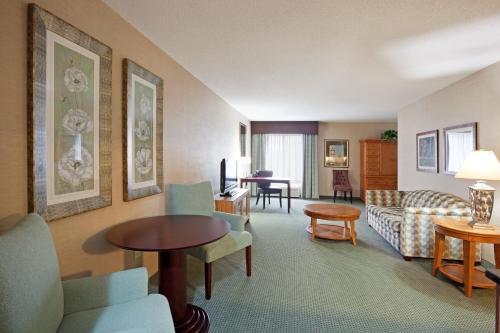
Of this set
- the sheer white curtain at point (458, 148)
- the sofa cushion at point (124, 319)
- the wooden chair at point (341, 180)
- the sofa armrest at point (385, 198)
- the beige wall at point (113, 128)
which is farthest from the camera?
the wooden chair at point (341, 180)

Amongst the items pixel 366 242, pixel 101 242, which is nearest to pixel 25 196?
pixel 101 242

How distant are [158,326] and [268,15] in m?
2.10

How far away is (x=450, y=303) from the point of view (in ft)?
7.21

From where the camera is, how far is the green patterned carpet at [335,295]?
1924 mm

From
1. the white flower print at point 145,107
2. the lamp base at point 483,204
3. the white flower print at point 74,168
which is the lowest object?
the lamp base at point 483,204

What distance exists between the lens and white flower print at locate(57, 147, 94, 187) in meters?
1.57

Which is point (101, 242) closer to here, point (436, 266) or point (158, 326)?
point (158, 326)

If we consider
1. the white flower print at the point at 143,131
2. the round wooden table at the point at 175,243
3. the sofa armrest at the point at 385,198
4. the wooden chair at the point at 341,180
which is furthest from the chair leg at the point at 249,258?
the wooden chair at the point at 341,180

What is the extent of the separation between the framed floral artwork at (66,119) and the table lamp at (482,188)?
3200 mm

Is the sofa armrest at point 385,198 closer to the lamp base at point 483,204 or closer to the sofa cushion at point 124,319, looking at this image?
Answer: the lamp base at point 483,204

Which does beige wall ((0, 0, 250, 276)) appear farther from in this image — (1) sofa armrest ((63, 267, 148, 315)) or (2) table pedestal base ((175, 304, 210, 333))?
(2) table pedestal base ((175, 304, 210, 333))

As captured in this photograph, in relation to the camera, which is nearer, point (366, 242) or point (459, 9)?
point (459, 9)

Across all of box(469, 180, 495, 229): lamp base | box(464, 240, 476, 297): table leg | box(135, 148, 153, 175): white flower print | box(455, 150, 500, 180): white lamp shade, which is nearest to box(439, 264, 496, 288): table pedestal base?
box(464, 240, 476, 297): table leg

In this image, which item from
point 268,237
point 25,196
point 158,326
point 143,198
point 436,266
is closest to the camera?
point 158,326
